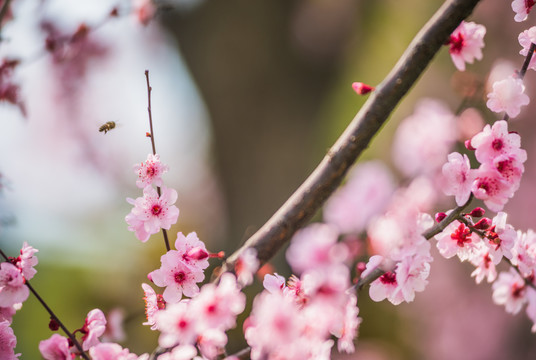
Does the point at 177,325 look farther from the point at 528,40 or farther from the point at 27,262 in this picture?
the point at 528,40

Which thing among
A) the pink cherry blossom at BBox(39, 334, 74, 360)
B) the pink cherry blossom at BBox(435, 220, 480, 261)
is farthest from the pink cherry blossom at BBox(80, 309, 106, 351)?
the pink cherry blossom at BBox(435, 220, 480, 261)

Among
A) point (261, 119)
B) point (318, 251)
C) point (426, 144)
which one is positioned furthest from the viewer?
point (261, 119)

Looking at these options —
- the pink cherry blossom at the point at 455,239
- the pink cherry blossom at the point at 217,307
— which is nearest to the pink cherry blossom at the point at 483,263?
the pink cherry blossom at the point at 455,239

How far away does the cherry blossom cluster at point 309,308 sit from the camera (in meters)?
0.50

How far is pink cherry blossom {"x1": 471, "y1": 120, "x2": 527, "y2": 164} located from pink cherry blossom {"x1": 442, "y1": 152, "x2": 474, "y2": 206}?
0.10 ft

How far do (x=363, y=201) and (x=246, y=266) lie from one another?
0.18m

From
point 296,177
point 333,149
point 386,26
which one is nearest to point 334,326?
point 333,149

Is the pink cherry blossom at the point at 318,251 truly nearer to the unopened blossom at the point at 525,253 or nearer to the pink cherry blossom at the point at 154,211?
the pink cherry blossom at the point at 154,211

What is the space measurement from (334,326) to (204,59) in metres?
2.84

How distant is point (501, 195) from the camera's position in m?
0.59

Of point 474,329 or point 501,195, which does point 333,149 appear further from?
point 474,329

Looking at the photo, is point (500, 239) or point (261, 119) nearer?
point (500, 239)

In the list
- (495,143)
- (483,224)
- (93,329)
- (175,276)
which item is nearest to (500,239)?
(483,224)

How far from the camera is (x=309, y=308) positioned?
0.53 meters
